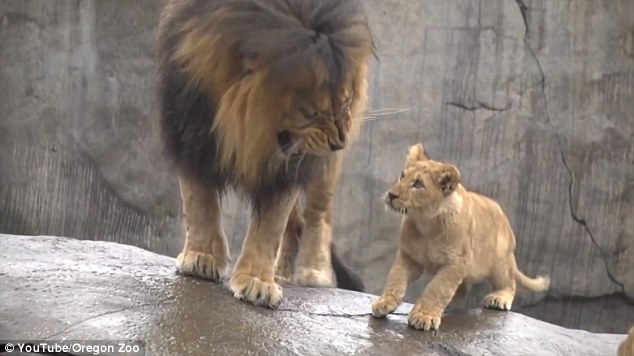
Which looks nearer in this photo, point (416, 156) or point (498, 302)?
point (416, 156)

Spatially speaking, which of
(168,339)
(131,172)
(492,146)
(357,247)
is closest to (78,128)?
(131,172)

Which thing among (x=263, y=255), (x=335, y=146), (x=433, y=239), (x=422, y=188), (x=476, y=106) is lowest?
(x=263, y=255)

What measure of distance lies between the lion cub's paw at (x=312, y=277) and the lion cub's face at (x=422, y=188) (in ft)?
2.31

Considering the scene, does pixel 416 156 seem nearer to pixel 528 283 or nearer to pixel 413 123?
pixel 528 283

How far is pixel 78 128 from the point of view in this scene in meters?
6.32

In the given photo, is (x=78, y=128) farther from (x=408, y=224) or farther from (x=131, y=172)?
(x=408, y=224)

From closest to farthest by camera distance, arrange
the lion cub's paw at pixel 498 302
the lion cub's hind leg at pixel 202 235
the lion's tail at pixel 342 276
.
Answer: the lion cub's hind leg at pixel 202 235, the lion cub's paw at pixel 498 302, the lion's tail at pixel 342 276

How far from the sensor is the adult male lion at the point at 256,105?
3.31 m

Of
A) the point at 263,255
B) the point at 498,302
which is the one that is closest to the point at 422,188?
the point at 263,255

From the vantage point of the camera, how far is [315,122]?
3338mm

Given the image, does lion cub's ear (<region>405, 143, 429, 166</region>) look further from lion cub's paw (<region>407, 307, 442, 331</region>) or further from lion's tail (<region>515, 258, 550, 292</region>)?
lion's tail (<region>515, 258, 550, 292</region>)

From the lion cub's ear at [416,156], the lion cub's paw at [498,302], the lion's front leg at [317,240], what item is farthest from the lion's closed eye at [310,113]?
the lion cub's paw at [498,302]

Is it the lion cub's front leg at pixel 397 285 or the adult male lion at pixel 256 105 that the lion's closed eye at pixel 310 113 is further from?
the lion cub's front leg at pixel 397 285

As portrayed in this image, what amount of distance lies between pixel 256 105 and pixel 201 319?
0.68 meters
